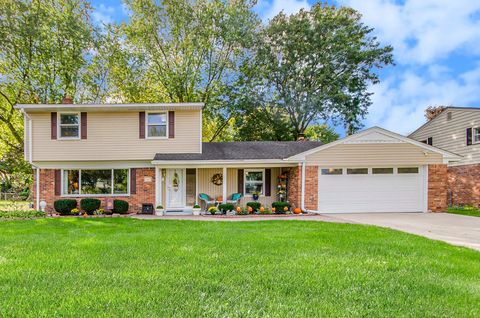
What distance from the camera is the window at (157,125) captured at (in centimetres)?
1341

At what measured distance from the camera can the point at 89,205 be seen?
1220 cm

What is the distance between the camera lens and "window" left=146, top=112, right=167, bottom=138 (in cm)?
1341

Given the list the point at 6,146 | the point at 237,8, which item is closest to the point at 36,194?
the point at 6,146

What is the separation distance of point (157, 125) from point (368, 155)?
964cm

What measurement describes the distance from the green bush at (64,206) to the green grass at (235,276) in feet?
18.1

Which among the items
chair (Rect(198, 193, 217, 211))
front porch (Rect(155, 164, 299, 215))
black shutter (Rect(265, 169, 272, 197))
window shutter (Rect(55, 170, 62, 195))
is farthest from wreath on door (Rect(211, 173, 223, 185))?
window shutter (Rect(55, 170, 62, 195))

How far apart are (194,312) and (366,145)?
38.2ft

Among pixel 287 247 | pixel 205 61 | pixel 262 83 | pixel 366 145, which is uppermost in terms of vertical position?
pixel 205 61

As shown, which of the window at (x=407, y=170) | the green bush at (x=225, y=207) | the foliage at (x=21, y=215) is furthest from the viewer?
the window at (x=407, y=170)

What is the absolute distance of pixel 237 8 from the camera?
66.4ft

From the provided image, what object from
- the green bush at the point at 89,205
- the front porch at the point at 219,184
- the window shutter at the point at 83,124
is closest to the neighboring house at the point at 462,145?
the front porch at the point at 219,184

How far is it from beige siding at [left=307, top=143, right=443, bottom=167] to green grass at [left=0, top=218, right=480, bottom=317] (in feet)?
19.3

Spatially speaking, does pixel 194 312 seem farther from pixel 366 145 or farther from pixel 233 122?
pixel 233 122

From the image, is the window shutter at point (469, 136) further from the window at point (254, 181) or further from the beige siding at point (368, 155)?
the window at point (254, 181)
